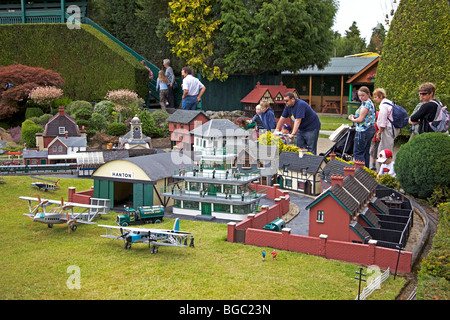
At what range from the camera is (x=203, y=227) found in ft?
66.2

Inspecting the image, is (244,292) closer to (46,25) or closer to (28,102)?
(28,102)

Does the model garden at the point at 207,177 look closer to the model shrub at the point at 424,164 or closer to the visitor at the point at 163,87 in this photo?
the model shrub at the point at 424,164

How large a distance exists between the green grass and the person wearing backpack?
9920mm

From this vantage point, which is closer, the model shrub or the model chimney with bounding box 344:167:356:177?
the model chimney with bounding box 344:167:356:177

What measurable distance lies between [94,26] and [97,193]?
31013 mm

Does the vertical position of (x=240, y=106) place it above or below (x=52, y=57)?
below

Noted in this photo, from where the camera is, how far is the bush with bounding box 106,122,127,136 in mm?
36469

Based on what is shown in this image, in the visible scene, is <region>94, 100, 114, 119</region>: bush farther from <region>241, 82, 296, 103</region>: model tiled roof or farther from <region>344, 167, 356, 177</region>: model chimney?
<region>344, 167, 356, 177</region>: model chimney

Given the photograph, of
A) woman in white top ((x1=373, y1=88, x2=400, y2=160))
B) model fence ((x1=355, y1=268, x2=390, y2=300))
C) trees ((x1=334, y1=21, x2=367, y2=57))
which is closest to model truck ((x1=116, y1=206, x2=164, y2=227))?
model fence ((x1=355, y1=268, x2=390, y2=300))

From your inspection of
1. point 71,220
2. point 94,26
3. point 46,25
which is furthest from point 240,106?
point 71,220

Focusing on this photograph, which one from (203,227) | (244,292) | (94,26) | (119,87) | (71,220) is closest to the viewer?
(244,292)

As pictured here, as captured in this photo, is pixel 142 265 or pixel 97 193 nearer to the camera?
pixel 142 265

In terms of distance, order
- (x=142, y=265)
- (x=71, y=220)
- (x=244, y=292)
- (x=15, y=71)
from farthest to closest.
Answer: (x=15, y=71) → (x=71, y=220) → (x=142, y=265) → (x=244, y=292)

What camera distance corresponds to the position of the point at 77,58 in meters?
46.0
